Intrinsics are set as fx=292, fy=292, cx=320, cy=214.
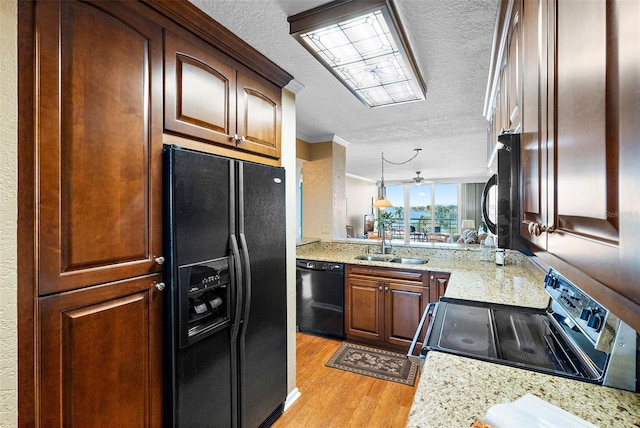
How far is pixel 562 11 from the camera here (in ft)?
1.95

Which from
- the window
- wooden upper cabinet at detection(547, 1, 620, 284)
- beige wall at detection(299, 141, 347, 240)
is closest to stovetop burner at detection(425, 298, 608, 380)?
wooden upper cabinet at detection(547, 1, 620, 284)

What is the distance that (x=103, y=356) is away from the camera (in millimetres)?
1079

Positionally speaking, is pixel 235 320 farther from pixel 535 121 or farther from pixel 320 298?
pixel 320 298

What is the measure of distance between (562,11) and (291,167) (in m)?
1.68

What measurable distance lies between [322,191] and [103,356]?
306 centimetres

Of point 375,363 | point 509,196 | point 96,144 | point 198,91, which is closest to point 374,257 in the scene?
point 375,363

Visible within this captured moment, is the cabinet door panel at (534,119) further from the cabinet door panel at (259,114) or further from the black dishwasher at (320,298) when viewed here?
the black dishwasher at (320,298)

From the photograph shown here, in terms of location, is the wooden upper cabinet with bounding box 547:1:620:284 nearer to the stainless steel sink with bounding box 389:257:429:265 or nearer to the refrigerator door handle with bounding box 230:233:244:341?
the refrigerator door handle with bounding box 230:233:244:341

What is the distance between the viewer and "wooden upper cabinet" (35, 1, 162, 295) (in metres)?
0.92

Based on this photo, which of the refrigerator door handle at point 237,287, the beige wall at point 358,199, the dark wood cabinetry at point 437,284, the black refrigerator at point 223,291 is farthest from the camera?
the beige wall at point 358,199

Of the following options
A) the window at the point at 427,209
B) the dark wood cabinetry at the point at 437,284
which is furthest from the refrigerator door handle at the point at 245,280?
the window at the point at 427,209

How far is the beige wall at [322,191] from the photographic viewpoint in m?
3.87

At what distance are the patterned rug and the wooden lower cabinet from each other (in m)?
0.13

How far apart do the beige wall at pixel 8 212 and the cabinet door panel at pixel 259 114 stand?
35.8 inches
